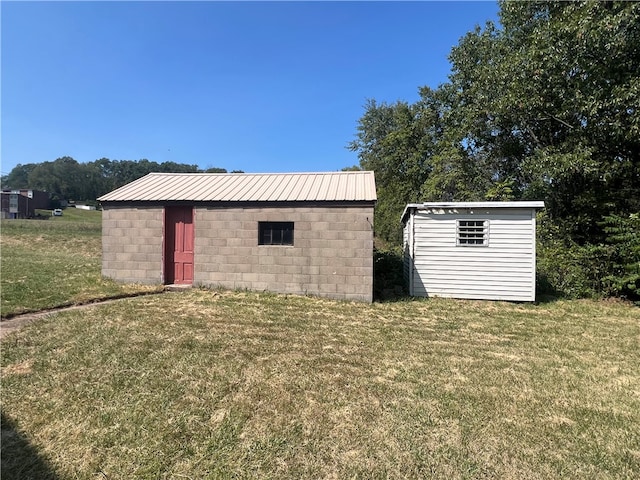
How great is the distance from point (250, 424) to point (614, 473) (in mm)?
2814

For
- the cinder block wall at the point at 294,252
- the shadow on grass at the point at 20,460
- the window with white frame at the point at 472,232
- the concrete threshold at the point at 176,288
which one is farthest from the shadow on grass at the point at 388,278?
the shadow on grass at the point at 20,460

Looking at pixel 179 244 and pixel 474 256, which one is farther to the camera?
pixel 179 244

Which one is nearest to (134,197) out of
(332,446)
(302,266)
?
(302,266)

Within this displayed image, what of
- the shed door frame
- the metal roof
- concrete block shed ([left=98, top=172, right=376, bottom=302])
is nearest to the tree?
the metal roof

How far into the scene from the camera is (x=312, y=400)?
3645 millimetres

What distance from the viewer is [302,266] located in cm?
912

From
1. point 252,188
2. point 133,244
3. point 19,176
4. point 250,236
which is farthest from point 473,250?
point 19,176

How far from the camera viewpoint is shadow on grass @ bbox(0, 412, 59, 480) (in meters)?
2.54

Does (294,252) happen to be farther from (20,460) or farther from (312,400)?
(20,460)

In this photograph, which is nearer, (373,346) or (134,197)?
(373,346)

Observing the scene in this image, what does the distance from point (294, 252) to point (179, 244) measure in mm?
3276

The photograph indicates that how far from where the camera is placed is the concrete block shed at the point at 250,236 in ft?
29.1

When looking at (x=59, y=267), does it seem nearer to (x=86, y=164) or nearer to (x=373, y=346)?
(x=373, y=346)

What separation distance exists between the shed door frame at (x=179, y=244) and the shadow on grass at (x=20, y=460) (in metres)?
6.92
